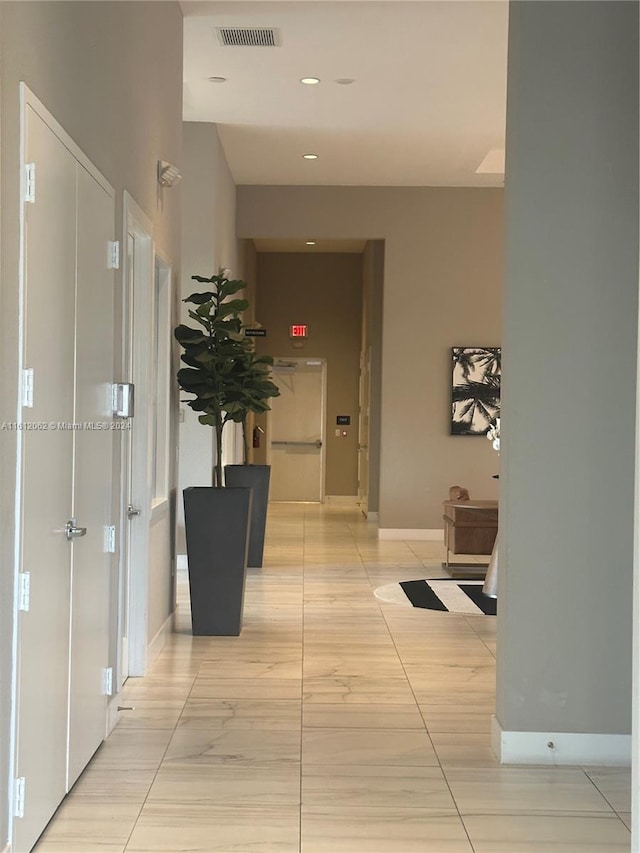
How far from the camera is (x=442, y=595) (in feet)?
25.2

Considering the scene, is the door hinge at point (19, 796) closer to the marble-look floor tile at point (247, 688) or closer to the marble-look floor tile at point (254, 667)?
the marble-look floor tile at point (247, 688)

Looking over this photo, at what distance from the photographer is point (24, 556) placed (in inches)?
112

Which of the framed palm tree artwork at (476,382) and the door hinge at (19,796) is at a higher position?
the framed palm tree artwork at (476,382)

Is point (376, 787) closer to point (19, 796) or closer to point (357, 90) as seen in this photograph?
point (19, 796)

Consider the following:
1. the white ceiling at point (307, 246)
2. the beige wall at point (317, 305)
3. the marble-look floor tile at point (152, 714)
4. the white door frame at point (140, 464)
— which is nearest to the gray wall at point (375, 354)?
the white ceiling at point (307, 246)

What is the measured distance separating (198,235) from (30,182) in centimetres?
585

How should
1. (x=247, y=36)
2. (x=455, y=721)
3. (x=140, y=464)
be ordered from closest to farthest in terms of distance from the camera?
(x=455, y=721) < (x=140, y=464) < (x=247, y=36)

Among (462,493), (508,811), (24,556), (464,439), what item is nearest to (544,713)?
(508,811)

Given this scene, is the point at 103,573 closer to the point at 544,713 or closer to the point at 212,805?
the point at 212,805

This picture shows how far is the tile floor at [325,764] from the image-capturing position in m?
3.19

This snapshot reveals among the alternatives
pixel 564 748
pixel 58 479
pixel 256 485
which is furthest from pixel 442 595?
pixel 58 479

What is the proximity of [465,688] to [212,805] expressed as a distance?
6.47 feet

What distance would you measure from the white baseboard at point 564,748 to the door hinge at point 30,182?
271 cm

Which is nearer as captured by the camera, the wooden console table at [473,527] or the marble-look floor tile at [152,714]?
the marble-look floor tile at [152,714]
